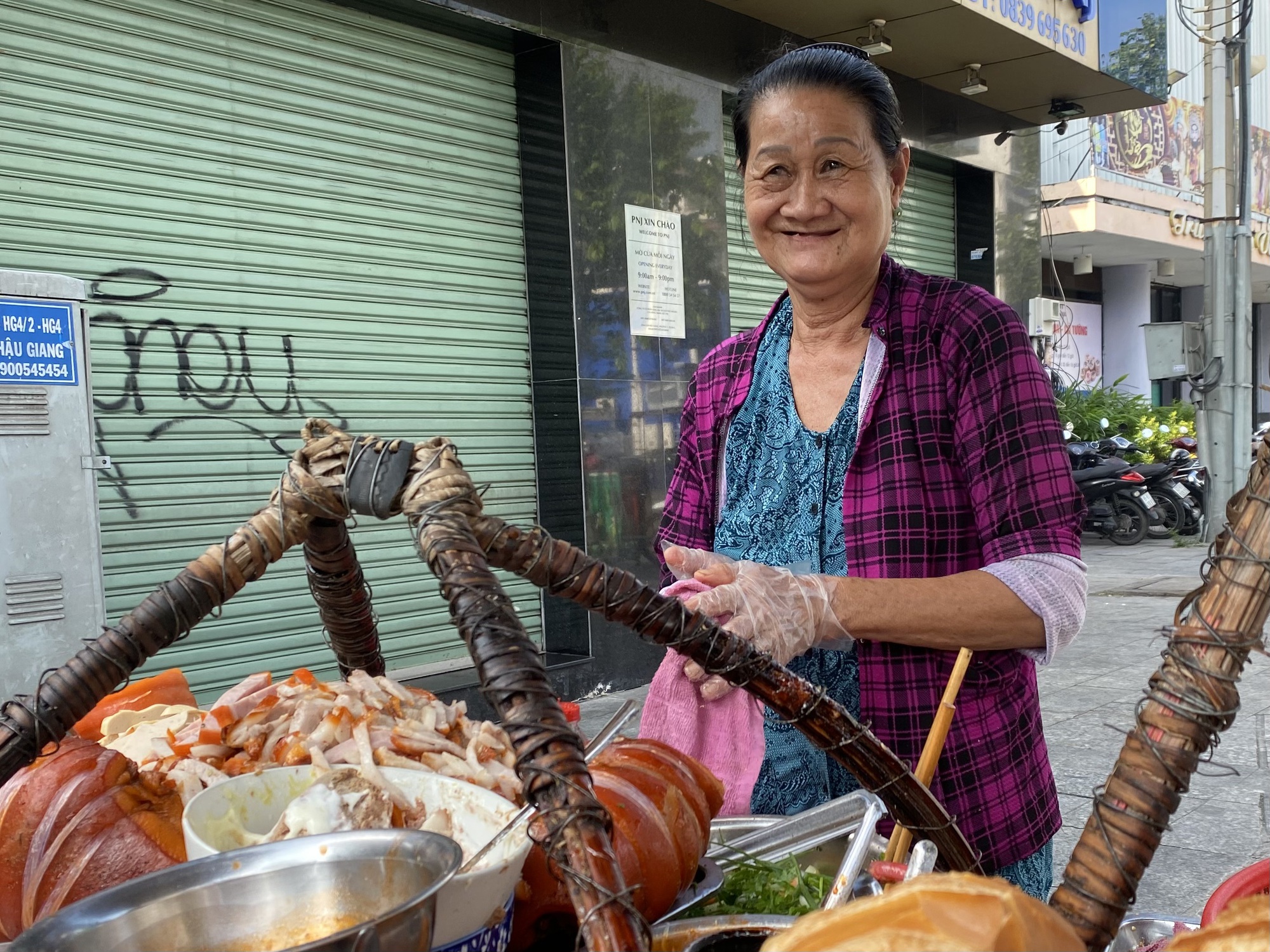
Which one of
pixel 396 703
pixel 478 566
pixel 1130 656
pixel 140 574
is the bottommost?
pixel 1130 656

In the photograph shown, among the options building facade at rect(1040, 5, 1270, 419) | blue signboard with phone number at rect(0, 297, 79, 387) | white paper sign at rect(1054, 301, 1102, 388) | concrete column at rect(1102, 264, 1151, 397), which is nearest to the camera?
blue signboard with phone number at rect(0, 297, 79, 387)

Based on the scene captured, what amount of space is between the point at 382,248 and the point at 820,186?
14.6 feet

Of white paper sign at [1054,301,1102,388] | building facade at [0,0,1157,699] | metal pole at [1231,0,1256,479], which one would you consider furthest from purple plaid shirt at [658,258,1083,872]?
white paper sign at [1054,301,1102,388]

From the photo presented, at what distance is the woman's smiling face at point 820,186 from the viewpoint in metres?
2.07

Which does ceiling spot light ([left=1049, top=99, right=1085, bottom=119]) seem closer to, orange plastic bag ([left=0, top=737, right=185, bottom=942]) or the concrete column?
orange plastic bag ([left=0, top=737, right=185, bottom=942])

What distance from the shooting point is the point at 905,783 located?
129 centimetres

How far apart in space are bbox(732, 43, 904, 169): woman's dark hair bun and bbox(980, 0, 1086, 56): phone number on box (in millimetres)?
6668

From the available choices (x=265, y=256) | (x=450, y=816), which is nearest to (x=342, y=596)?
(x=450, y=816)

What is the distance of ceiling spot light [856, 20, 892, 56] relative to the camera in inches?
308

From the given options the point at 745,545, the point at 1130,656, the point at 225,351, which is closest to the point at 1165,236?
the point at 1130,656

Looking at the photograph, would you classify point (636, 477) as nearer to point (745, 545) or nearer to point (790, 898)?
point (745, 545)

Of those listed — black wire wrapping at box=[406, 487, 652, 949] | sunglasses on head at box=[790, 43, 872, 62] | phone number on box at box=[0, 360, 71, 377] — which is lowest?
black wire wrapping at box=[406, 487, 652, 949]

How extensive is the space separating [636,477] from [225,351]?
266 cm

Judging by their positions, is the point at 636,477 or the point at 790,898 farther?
the point at 636,477
